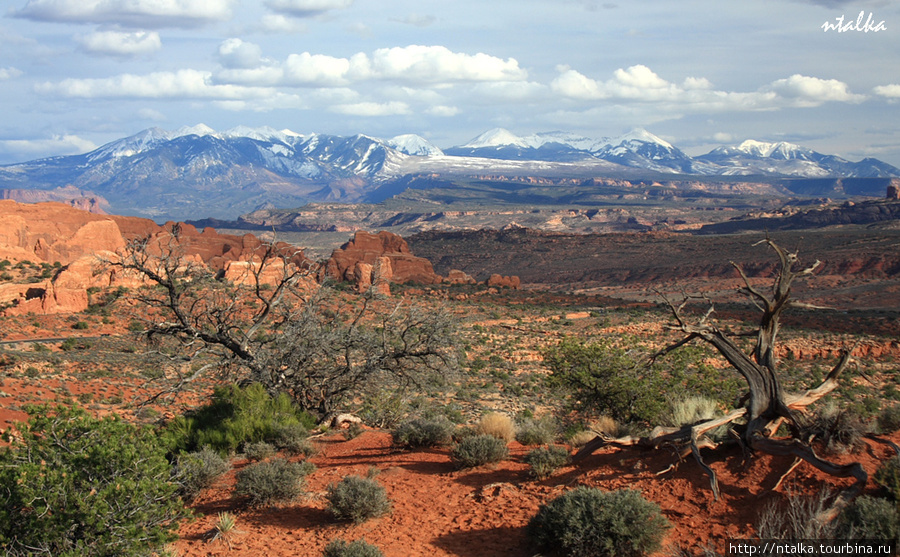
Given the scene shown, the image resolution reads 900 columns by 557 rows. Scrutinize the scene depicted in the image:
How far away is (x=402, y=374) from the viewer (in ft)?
43.5

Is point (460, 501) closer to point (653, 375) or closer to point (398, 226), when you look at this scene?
point (653, 375)

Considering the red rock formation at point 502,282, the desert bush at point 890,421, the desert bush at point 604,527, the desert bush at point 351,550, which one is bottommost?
the red rock formation at point 502,282

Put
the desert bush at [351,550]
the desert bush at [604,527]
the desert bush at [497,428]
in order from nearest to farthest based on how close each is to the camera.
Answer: the desert bush at [604,527] → the desert bush at [351,550] → the desert bush at [497,428]

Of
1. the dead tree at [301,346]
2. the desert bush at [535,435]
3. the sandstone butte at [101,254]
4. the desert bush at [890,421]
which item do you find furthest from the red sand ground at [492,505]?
the sandstone butte at [101,254]

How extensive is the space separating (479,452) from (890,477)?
5.02 metres

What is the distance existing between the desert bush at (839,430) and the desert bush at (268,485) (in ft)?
20.1

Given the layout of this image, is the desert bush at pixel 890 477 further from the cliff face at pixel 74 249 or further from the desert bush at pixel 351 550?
the cliff face at pixel 74 249

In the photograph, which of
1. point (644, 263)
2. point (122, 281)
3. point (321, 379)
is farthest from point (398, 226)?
point (321, 379)

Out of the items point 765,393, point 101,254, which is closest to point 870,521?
point 765,393

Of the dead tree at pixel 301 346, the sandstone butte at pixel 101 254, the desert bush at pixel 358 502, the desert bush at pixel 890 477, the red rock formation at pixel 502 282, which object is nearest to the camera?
the desert bush at pixel 890 477

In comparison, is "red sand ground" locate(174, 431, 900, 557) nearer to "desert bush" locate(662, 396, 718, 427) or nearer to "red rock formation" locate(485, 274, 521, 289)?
"desert bush" locate(662, 396, 718, 427)

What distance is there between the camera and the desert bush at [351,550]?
6250 millimetres

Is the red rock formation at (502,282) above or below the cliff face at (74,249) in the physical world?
below

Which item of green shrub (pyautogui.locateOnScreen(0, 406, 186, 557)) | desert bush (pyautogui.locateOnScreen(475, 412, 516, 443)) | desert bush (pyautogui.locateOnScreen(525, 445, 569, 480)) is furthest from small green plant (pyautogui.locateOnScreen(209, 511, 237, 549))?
desert bush (pyautogui.locateOnScreen(475, 412, 516, 443))
